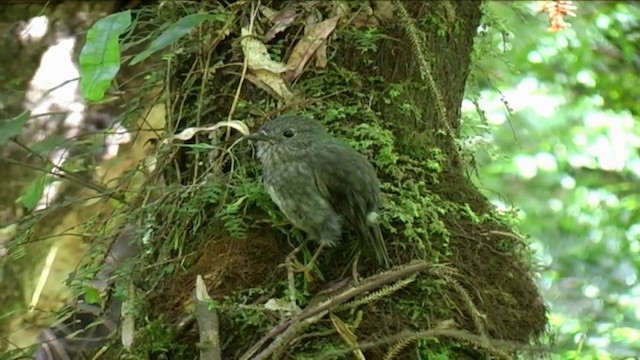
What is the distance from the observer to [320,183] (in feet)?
5.06

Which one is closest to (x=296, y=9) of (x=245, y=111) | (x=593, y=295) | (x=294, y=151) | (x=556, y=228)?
(x=245, y=111)

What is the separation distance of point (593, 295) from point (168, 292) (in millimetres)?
2459

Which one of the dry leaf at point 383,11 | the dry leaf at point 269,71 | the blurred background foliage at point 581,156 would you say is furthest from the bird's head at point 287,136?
the blurred background foliage at point 581,156

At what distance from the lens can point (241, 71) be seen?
1797mm

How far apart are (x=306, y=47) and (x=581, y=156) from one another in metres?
3.00

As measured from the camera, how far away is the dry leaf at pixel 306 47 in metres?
1.77

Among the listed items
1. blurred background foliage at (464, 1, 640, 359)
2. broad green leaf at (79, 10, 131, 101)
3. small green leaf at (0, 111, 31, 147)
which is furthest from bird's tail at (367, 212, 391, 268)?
blurred background foliage at (464, 1, 640, 359)

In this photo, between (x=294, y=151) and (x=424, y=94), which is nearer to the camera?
(x=294, y=151)

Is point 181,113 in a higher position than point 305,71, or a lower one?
lower

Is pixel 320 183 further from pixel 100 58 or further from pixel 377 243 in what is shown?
pixel 100 58

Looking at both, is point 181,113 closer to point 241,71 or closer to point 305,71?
point 241,71

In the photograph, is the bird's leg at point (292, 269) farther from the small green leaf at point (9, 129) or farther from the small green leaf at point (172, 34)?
the small green leaf at point (9, 129)

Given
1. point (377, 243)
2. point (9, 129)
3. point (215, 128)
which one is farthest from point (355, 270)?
point (9, 129)

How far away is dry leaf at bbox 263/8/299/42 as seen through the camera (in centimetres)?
183
